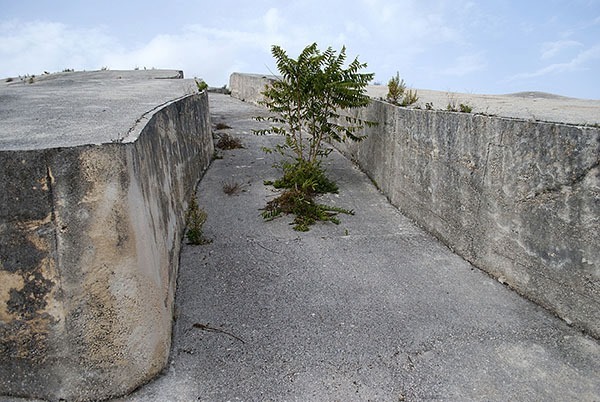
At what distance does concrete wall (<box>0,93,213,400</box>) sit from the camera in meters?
3.07

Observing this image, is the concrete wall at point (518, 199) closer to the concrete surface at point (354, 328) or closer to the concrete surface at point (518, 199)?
the concrete surface at point (518, 199)

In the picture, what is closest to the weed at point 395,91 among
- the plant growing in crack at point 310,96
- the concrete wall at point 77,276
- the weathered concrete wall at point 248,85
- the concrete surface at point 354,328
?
the plant growing in crack at point 310,96

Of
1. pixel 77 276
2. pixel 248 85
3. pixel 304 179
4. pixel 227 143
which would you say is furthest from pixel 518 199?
pixel 248 85

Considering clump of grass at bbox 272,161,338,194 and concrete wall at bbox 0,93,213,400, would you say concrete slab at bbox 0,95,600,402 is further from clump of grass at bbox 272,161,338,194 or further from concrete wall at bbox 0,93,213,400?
clump of grass at bbox 272,161,338,194

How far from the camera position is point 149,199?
12.8ft

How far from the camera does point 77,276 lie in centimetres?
318

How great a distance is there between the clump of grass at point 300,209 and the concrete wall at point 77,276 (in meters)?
3.30

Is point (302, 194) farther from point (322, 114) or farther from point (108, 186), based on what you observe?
point (108, 186)

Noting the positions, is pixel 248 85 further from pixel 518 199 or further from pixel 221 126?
pixel 518 199

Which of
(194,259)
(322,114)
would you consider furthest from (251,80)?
(194,259)

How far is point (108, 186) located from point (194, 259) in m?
2.49

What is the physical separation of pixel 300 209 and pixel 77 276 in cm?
407

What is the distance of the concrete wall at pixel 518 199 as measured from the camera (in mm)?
4176

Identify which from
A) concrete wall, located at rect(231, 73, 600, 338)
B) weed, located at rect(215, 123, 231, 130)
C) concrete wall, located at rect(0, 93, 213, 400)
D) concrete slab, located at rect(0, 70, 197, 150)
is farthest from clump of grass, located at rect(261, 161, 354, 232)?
weed, located at rect(215, 123, 231, 130)
